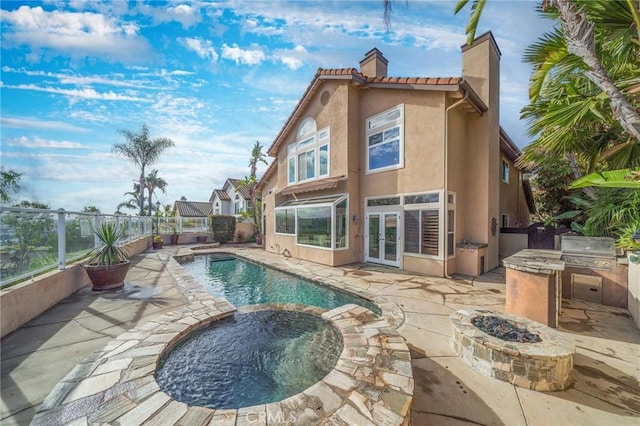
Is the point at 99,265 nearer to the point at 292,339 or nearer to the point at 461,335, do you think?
the point at 292,339

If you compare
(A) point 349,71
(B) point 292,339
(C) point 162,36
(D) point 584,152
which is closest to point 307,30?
(A) point 349,71

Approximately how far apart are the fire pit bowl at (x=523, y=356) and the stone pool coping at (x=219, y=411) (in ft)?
3.44

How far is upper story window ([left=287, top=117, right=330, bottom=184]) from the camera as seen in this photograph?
42.1ft

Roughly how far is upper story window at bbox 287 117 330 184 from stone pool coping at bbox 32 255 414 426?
10062 millimetres

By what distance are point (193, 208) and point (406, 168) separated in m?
41.9

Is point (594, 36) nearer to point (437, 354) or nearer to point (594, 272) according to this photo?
point (437, 354)

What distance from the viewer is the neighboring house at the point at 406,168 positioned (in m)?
9.06

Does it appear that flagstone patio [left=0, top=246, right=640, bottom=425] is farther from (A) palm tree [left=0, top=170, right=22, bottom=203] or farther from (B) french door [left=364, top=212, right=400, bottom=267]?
(A) palm tree [left=0, top=170, right=22, bottom=203]

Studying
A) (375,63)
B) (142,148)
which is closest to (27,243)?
(375,63)

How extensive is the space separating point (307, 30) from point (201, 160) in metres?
14.1

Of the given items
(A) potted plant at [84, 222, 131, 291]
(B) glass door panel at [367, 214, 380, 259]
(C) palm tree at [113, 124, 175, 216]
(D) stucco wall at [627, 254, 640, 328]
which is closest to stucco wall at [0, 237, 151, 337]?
(A) potted plant at [84, 222, 131, 291]

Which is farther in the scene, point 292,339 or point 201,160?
point 201,160

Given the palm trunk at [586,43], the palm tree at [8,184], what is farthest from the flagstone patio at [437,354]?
the palm tree at [8,184]

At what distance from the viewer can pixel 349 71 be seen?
11.1 m
